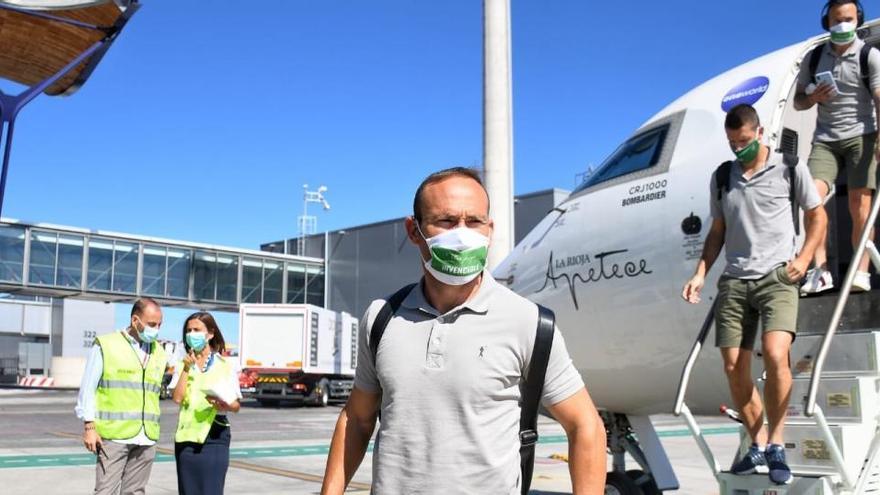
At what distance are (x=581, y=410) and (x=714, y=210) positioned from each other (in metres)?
3.33

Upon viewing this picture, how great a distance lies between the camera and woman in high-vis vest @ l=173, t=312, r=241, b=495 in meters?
6.18

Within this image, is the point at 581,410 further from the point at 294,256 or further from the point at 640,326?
the point at 294,256

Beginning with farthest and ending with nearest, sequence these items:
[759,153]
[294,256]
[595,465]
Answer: [294,256] → [759,153] → [595,465]

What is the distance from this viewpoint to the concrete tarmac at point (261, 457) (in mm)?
10656

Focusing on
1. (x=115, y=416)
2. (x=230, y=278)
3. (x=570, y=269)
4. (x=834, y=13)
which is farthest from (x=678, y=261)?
(x=230, y=278)

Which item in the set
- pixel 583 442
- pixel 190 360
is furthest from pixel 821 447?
pixel 190 360

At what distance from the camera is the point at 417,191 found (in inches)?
105

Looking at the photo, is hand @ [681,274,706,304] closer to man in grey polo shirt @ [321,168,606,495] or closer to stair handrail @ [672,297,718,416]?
stair handrail @ [672,297,718,416]

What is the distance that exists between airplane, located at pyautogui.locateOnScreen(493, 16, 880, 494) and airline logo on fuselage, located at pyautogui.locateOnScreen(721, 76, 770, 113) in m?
0.01

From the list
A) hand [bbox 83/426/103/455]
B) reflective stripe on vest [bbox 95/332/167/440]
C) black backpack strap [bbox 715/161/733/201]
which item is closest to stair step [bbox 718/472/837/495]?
black backpack strap [bbox 715/161/733/201]

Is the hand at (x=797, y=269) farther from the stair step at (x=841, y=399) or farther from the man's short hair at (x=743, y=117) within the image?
the man's short hair at (x=743, y=117)

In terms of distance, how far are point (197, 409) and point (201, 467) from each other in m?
0.39

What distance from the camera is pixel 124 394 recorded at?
21.2ft

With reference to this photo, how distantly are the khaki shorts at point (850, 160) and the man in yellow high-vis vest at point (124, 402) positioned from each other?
4709mm
